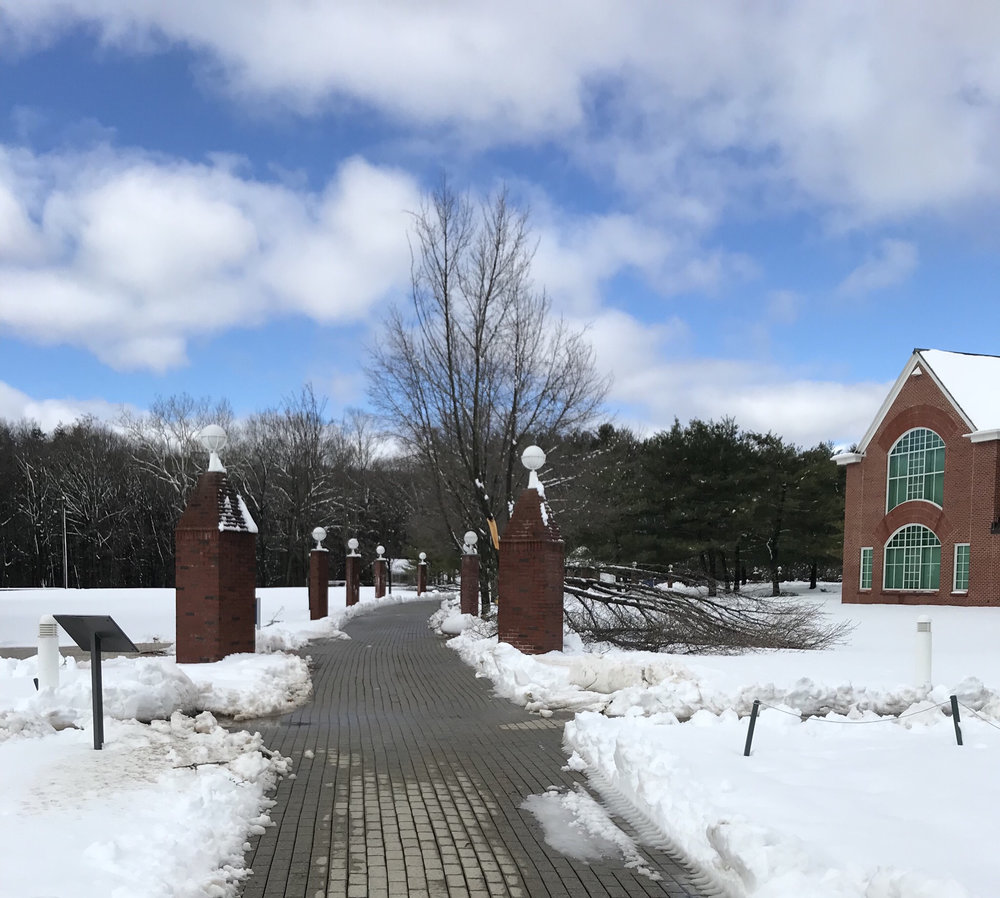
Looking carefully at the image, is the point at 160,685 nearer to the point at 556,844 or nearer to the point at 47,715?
the point at 47,715

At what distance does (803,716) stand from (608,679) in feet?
8.34

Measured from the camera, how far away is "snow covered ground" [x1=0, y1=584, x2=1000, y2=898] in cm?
436

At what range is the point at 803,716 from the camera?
9.06 metres

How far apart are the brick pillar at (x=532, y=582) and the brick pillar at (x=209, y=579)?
155 inches

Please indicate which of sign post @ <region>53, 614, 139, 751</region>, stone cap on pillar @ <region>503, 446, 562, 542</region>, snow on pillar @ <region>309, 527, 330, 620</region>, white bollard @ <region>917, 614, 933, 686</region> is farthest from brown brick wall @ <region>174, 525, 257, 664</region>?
snow on pillar @ <region>309, 527, 330, 620</region>

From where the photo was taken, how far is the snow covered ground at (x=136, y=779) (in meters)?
4.34

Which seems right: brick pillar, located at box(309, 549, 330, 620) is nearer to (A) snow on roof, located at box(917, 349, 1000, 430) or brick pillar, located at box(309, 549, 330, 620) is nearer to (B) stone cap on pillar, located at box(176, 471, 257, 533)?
(B) stone cap on pillar, located at box(176, 471, 257, 533)

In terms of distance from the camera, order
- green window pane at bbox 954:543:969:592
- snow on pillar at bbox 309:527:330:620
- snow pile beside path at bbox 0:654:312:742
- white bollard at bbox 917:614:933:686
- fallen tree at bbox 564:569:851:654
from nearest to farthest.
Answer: snow pile beside path at bbox 0:654:312:742 < white bollard at bbox 917:614:933:686 < fallen tree at bbox 564:569:851:654 < snow on pillar at bbox 309:527:330:620 < green window pane at bbox 954:543:969:592

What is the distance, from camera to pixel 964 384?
32.8m

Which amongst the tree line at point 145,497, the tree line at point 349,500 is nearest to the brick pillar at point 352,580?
the tree line at point 349,500

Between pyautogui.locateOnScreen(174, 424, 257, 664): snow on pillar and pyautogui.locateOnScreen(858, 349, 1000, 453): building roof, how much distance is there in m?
26.1

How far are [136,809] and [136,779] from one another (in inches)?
33.7

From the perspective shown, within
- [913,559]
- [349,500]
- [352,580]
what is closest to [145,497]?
[349,500]

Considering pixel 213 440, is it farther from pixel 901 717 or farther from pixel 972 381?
pixel 972 381
